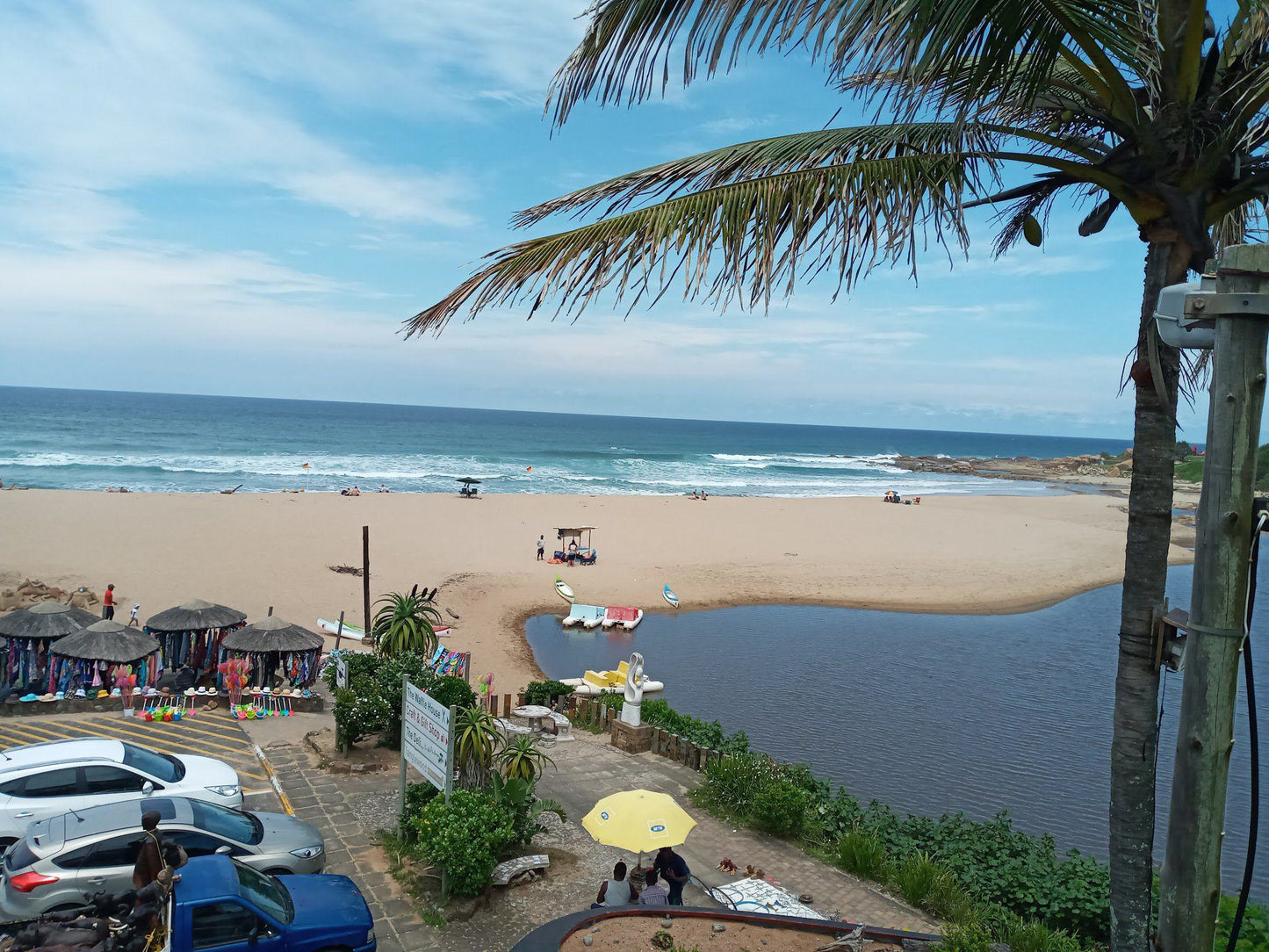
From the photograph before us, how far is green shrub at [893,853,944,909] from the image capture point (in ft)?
32.9

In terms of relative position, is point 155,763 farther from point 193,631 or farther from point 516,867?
point 193,631

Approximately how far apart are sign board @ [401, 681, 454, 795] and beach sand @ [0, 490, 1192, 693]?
975cm

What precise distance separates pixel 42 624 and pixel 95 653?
1.91 m

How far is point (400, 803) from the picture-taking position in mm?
10828

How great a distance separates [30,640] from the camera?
52.2 feet

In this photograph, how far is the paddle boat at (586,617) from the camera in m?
27.3

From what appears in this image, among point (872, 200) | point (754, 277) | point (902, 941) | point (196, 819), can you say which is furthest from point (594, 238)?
point (196, 819)

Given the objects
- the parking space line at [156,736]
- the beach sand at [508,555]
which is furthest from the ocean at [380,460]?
the parking space line at [156,736]

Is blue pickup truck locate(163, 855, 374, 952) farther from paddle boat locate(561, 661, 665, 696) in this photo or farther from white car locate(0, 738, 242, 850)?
paddle boat locate(561, 661, 665, 696)

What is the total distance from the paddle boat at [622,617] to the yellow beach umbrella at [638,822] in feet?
57.5

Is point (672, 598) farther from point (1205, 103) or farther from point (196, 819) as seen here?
point (1205, 103)

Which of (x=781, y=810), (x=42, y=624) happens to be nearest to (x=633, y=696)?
(x=781, y=810)

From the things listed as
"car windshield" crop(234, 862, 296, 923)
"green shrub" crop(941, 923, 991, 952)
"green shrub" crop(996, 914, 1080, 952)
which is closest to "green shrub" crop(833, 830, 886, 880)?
"green shrub" crop(996, 914, 1080, 952)

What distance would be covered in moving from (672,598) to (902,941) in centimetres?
2351
